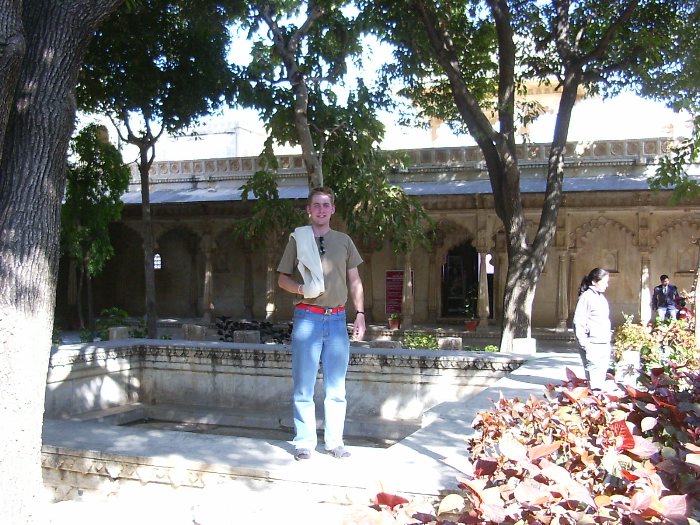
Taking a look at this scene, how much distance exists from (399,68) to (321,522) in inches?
425

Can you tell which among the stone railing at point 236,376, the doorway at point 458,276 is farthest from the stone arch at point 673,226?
the stone railing at point 236,376

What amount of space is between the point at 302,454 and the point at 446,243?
51.5ft

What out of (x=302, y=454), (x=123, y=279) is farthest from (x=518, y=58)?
(x=123, y=279)

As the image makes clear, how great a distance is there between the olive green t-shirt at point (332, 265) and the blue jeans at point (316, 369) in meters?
0.10

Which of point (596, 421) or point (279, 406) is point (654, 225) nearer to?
point (279, 406)

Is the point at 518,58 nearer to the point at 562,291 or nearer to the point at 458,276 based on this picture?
Answer: the point at 562,291

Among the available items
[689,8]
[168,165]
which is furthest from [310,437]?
[168,165]

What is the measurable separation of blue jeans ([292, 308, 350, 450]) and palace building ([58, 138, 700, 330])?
12.8 m

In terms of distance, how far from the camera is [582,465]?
2561mm

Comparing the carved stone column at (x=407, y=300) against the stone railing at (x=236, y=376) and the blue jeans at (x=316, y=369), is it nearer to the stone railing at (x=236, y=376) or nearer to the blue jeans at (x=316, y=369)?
the stone railing at (x=236, y=376)

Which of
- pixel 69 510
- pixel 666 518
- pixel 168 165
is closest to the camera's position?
pixel 666 518

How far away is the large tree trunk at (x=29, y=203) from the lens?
140 inches

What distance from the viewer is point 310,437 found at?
4.48 m

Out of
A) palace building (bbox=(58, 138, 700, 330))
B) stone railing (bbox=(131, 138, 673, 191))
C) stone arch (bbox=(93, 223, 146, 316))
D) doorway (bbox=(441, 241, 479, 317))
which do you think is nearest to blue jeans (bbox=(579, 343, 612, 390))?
stone railing (bbox=(131, 138, 673, 191))
